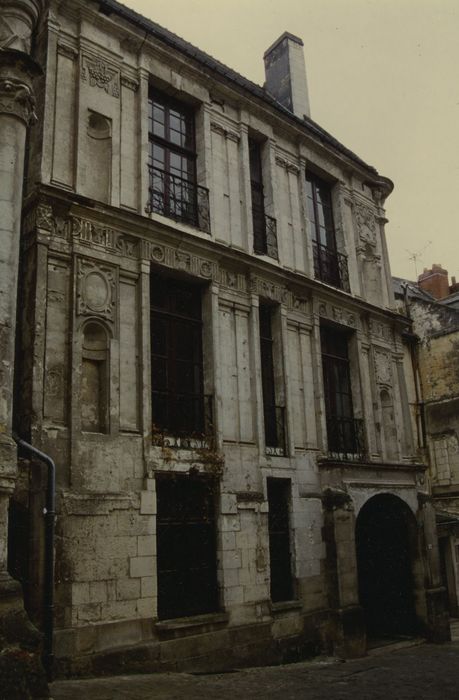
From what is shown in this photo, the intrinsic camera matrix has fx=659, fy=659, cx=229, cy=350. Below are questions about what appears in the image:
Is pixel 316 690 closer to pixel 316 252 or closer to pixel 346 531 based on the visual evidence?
pixel 346 531

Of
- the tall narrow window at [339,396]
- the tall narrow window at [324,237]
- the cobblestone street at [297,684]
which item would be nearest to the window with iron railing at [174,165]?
the tall narrow window at [324,237]

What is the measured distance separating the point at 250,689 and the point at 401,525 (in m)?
6.82

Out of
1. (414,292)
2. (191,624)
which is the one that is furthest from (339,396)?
(414,292)

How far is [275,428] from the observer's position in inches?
465

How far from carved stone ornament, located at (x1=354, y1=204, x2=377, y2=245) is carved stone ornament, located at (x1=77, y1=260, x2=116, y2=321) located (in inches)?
298

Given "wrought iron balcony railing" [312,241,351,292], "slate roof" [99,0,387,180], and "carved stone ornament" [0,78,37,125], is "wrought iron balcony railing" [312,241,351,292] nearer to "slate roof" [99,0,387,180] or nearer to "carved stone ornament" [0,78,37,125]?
"slate roof" [99,0,387,180]

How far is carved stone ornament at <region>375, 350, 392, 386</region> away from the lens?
14427 millimetres

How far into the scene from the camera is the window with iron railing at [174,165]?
36.8 ft

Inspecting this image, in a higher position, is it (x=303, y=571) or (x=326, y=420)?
(x=326, y=420)

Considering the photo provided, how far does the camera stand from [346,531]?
11672 millimetres

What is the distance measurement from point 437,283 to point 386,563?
572 inches

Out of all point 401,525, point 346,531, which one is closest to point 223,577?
point 346,531

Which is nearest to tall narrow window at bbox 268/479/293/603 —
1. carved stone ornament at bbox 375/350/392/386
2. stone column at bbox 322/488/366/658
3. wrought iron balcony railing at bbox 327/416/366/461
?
stone column at bbox 322/488/366/658

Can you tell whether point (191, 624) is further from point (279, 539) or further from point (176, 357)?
point (176, 357)
